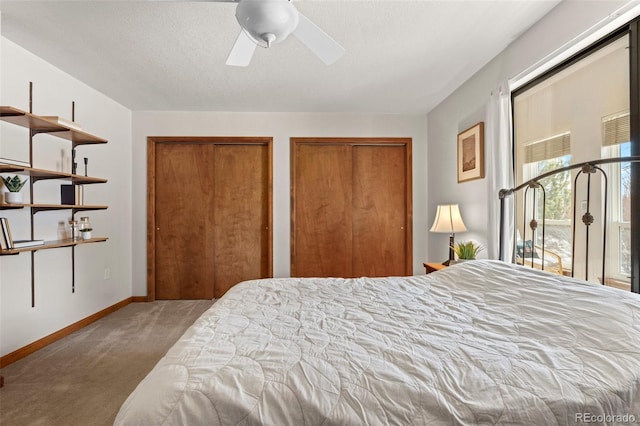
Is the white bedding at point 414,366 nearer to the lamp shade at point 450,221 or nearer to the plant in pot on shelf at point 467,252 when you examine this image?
the plant in pot on shelf at point 467,252

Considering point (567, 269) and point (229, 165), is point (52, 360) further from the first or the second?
point (567, 269)

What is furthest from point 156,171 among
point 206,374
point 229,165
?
point 206,374

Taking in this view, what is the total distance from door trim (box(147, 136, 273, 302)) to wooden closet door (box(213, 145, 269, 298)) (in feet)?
0.26

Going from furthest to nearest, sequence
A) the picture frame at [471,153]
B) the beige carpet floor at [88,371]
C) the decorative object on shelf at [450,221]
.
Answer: the decorative object on shelf at [450,221]
the picture frame at [471,153]
the beige carpet floor at [88,371]

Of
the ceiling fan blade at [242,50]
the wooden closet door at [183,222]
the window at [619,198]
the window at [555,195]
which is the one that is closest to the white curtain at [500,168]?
the window at [555,195]

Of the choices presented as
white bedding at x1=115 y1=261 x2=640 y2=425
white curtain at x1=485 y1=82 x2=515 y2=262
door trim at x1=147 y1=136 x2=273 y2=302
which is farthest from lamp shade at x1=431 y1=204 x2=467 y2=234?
door trim at x1=147 y1=136 x2=273 y2=302

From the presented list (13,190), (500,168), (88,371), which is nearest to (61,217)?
(13,190)

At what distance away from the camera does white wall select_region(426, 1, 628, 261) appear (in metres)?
1.73

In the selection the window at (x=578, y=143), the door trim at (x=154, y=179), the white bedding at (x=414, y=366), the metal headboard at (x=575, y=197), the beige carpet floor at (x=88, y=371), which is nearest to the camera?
the white bedding at (x=414, y=366)

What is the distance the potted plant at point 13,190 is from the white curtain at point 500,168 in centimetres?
344

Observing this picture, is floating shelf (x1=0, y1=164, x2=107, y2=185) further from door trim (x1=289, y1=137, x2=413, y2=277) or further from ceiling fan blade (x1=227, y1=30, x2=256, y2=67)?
door trim (x1=289, y1=137, x2=413, y2=277)

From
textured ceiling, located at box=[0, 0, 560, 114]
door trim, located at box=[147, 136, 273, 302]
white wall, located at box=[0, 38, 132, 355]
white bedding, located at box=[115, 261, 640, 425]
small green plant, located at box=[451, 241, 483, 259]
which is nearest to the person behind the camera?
white bedding, located at box=[115, 261, 640, 425]

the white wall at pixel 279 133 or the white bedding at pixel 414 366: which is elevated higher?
the white wall at pixel 279 133

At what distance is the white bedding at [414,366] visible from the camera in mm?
748
